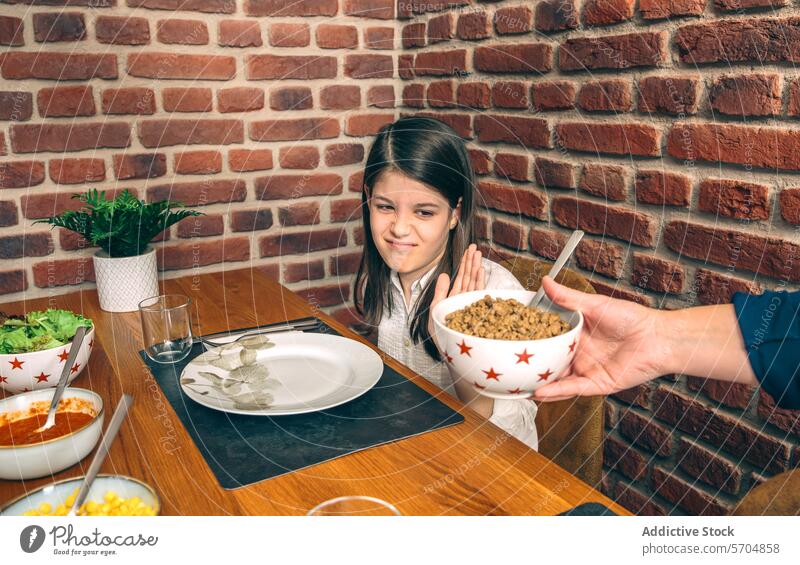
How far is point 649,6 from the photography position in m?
0.99

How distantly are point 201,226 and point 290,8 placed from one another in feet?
1.85

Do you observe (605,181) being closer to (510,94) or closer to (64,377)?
(510,94)

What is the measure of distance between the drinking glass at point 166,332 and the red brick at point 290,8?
82cm

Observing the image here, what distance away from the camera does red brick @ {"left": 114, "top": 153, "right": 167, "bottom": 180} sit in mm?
1347

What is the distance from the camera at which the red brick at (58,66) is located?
1.20m

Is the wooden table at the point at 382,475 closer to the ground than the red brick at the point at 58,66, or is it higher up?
closer to the ground

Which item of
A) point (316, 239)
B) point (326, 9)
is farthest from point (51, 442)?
point (326, 9)

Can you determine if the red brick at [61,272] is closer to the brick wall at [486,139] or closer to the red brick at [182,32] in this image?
the brick wall at [486,139]

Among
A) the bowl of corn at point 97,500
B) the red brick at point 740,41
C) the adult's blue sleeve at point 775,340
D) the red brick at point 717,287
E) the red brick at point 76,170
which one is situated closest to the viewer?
the bowl of corn at point 97,500

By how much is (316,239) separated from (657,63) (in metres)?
0.93

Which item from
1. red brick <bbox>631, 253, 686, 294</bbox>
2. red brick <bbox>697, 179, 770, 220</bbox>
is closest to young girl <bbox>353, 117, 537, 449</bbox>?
red brick <bbox>631, 253, 686, 294</bbox>

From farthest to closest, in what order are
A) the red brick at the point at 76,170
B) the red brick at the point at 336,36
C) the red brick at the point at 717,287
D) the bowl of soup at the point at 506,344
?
1. the red brick at the point at 336,36
2. the red brick at the point at 76,170
3. the red brick at the point at 717,287
4. the bowl of soup at the point at 506,344

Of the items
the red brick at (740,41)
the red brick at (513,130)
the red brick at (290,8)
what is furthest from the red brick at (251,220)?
the red brick at (740,41)
